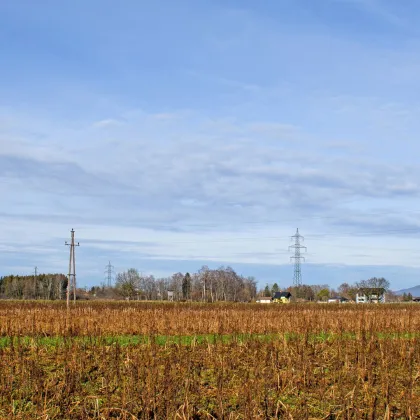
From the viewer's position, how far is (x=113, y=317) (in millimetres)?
25031

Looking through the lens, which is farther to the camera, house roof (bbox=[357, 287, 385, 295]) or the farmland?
house roof (bbox=[357, 287, 385, 295])

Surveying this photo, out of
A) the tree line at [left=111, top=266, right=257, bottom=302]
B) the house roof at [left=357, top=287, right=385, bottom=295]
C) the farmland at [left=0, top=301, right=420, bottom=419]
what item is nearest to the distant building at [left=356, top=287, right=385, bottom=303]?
the house roof at [left=357, top=287, right=385, bottom=295]

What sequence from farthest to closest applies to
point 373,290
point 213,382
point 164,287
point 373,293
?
point 164,287
point 373,290
point 373,293
point 213,382

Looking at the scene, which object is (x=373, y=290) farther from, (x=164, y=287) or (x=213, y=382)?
(x=213, y=382)

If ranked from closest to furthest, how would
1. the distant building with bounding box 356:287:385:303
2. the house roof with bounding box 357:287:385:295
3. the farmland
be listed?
1. the farmland
2. the distant building with bounding box 356:287:385:303
3. the house roof with bounding box 357:287:385:295

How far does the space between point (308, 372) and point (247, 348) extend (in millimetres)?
2797

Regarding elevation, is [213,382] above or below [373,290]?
below

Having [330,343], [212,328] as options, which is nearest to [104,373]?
[330,343]

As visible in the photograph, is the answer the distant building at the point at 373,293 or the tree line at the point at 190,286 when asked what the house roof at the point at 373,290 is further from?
the tree line at the point at 190,286

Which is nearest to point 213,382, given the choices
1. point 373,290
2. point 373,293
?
point 373,293

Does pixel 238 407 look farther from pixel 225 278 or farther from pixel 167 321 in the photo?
pixel 225 278

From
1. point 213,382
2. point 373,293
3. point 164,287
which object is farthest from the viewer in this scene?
point 164,287

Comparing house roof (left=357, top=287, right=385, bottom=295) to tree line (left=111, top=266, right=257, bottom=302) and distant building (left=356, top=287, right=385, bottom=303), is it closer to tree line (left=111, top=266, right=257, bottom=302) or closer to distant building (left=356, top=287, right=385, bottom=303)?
distant building (left=356, top=287, right=385, bottom=303)

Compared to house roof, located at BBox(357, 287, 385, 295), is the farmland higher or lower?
lower
